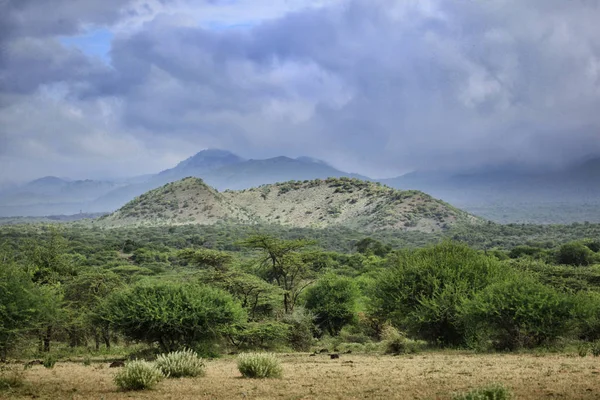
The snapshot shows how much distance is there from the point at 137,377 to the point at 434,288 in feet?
67.6

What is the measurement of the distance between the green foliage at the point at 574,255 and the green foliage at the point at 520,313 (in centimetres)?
5296

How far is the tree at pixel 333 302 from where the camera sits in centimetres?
4375

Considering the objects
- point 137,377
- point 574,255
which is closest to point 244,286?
point 137,377

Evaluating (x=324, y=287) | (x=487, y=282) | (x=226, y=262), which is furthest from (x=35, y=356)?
(x=487, y=282)

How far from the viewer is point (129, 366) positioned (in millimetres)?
16109

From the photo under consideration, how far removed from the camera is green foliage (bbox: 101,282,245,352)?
27906mm

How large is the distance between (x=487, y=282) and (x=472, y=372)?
1503cm

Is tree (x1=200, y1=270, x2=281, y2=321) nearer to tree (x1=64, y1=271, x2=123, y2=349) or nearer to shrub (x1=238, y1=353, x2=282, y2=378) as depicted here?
Result: tree (x1=64, y1=271, x2=123, y2=349)

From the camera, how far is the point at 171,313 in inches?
1093

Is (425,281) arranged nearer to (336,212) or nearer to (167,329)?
(167,329)

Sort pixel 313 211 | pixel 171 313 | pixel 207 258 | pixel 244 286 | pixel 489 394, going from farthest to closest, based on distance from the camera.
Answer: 1. pixel 313 211
2. pixel 207 258
3. pixel 244 286
4. pixel 171 313
5. pixel 489 394

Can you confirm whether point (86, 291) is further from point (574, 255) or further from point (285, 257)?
point (574, 255)

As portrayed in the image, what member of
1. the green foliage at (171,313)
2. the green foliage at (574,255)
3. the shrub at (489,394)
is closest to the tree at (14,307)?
the green foliage at (171,313)

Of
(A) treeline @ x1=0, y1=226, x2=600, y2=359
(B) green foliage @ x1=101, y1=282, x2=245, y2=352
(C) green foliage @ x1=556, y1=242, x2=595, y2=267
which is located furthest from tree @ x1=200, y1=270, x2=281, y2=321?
(C) green foliage @ x1=556, y1=242, x2=595, y2=267
